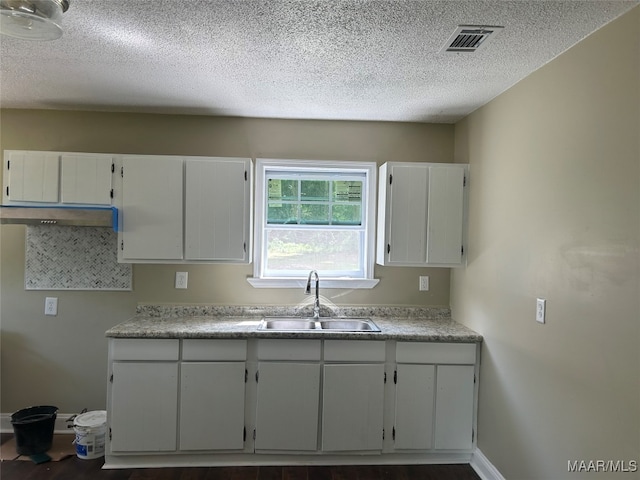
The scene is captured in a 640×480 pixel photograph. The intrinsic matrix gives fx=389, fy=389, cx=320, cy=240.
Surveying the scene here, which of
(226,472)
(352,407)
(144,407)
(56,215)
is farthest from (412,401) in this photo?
(56,215)

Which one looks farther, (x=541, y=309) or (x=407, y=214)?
(x=407, y=214)

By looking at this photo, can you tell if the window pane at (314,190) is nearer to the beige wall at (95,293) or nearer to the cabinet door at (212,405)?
the beige wall at (95,293)

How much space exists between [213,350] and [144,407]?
56 cm

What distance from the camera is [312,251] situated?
3176 mm

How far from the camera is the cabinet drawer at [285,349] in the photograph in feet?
8.31

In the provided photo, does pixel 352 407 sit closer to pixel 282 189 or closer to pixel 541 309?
pixel 541 309

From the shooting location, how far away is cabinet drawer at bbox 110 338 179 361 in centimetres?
247

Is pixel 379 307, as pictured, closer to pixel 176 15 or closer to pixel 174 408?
pixel 174 408

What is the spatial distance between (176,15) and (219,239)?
1.45 m

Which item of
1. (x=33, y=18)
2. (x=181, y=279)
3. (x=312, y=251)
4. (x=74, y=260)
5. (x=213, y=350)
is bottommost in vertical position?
(x=213, y=350)

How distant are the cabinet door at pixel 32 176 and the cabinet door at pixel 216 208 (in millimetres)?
894

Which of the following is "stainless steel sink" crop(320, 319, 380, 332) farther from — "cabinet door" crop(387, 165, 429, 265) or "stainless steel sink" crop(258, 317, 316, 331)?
"cabinet door" crop(387, 165, 429, 265)

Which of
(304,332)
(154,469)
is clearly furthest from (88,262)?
(304,332)

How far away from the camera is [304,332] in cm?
253
